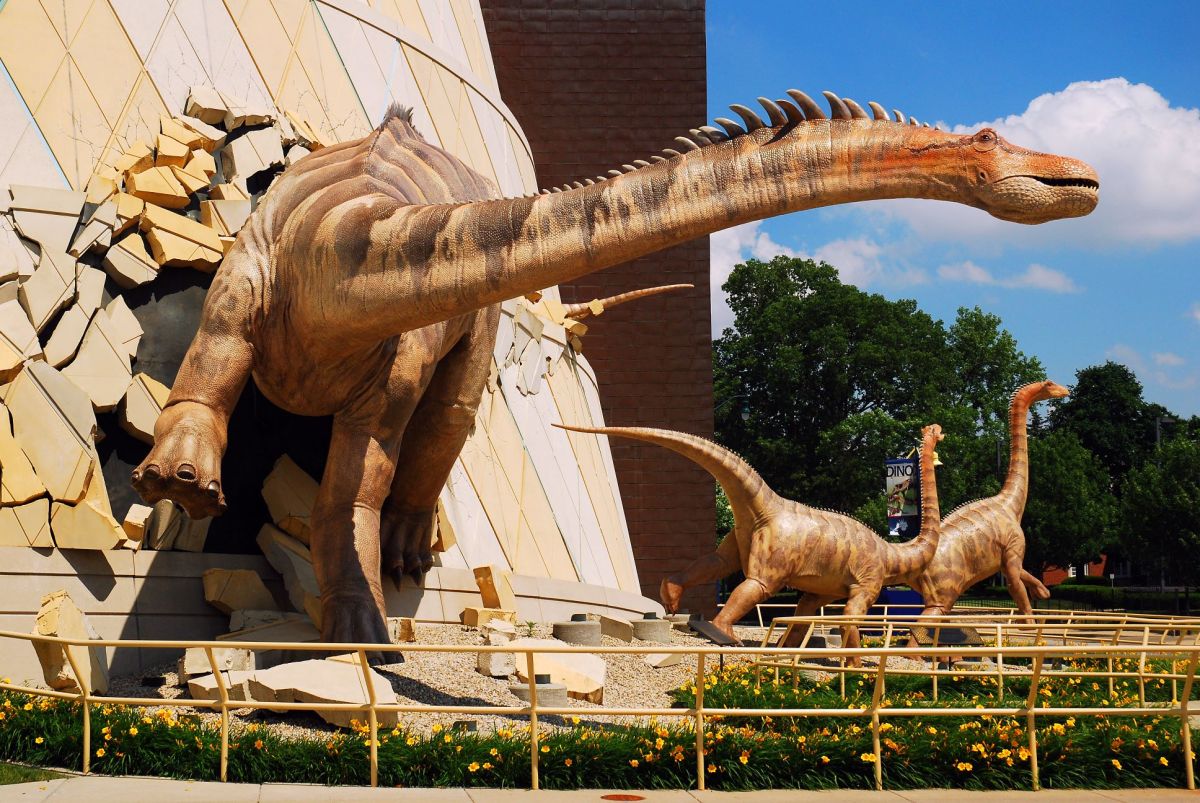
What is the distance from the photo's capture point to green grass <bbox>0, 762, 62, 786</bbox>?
22.5ft

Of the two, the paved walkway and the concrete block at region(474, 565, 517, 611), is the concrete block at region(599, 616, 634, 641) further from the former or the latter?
the paved walkway

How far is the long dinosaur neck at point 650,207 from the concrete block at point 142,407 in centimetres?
364

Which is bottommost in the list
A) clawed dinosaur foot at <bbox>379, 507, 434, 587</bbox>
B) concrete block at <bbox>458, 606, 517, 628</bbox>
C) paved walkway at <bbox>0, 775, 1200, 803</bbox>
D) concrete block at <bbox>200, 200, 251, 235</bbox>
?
paved walkway at <bbox>0, 775, 1200, 803</bbox>

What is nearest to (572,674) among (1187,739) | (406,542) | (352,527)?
(352,527)

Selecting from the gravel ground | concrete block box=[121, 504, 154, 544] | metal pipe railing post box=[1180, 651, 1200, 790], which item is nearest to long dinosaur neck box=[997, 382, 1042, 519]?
the gravel ground

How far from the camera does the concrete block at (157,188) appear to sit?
1168 cm

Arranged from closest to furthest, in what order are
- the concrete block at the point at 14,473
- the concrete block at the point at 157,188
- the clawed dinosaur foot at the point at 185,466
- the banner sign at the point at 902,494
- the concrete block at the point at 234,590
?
the clawed dinosaur foot at the point at 185,466 < the concrete block at the point at 14,473 < the concrete block at the point at 234,590 < the concrete block at the point at 157,188 < the banner sign at the point at 902,494

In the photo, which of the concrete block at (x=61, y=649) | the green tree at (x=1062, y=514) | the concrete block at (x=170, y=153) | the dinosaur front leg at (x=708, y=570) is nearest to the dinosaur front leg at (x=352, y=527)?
the concrete block at (x=61, y=649)

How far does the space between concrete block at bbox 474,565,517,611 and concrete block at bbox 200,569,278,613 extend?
96.9 inches

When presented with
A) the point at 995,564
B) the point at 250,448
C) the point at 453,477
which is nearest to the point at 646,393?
the point at 995,564

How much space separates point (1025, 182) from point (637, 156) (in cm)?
2113

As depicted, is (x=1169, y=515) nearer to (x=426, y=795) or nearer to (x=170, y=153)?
(x=170, y=153)

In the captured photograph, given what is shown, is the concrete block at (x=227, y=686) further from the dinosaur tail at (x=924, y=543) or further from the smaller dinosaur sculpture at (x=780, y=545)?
the dinosaur tail at (x=924, y=543)

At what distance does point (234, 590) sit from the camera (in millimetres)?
10609
